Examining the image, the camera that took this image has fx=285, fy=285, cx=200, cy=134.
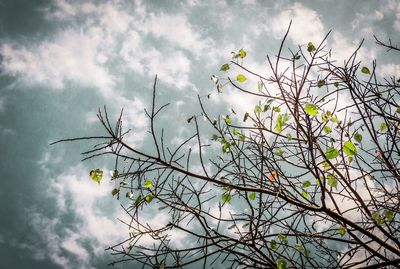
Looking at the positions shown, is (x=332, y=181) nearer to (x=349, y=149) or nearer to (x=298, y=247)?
(x=349, y=149)

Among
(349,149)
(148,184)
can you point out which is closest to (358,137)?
(349,149)

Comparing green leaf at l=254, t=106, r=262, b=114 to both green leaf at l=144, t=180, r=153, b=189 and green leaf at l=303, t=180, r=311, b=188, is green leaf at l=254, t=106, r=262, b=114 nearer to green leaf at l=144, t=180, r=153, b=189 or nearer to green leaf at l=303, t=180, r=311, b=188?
green leaf at l=303, t=180, r=311, b=188

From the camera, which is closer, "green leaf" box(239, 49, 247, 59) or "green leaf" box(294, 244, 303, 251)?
"green leaf" box(294, 244, 303, 251)

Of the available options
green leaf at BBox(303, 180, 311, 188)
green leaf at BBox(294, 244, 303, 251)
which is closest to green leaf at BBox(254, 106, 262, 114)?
green leaf at BBox(303, 180, 311, 188)

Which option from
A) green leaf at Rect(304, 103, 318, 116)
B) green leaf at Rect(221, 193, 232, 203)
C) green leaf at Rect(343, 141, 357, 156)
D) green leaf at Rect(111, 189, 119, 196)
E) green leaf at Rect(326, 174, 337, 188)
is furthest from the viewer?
green leaf at Rect(221, 193, 232, 203)

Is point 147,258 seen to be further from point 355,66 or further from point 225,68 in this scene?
point 355,66

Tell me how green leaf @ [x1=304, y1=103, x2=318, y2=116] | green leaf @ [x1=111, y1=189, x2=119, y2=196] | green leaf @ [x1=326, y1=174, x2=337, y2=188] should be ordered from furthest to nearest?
green leaf @ [x1=111, y1=189, x2=119, y2=196] → green leaf @ [x1=326, y1=174, x2=337, y2=188] → green leaf @ [x1=304, y1=103, x2=318, y2=116]

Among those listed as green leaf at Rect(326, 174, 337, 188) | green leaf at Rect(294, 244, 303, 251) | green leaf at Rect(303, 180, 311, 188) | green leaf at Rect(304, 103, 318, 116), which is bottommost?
green leaf at Rect(294, 244, 303, 251)

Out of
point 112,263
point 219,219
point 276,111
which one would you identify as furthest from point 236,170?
point 112,263

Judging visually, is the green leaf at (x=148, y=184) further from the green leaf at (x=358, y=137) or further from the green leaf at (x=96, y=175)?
the green leaf at (x=358, y=137)

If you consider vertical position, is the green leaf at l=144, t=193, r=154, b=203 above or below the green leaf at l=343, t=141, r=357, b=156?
above

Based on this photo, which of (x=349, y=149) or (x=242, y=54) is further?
(x=242, y=54)

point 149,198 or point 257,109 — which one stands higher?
point 257,109

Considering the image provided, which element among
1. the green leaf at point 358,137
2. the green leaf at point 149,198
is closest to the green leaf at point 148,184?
the green leaf at point 149,198
